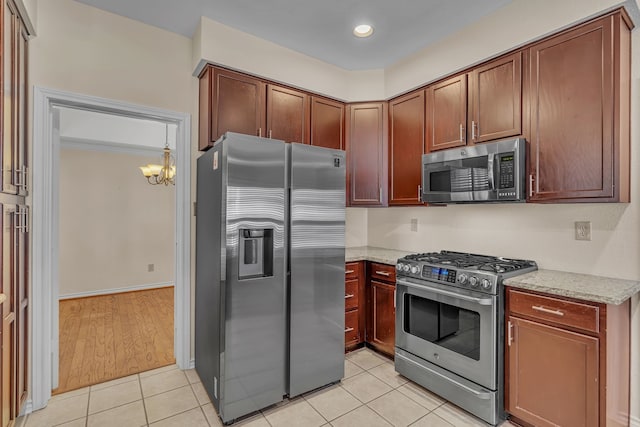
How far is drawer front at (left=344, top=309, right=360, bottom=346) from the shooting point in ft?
9.69

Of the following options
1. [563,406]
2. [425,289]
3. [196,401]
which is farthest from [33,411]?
[563,406]

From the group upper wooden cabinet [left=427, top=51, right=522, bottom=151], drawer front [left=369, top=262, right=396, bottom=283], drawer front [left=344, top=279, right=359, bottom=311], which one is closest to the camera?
upper wooden cabinet [left=427, top=51, right=522, bottom=151]

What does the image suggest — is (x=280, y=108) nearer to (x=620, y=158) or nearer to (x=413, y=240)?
(x=413, y=240)

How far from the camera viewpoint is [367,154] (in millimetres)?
3320

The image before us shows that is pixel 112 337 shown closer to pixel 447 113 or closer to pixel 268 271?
pixel 268 271

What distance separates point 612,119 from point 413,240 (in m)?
1.85

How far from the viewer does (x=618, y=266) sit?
6.62 ft

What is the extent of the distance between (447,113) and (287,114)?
1.40 metres

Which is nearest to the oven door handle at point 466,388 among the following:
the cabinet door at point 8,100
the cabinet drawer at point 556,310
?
the cabinet drawer at point 556,310

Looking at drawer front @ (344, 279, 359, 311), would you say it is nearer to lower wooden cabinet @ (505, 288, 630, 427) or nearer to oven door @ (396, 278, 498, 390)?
oven door @ (396, 278, 498, 390)

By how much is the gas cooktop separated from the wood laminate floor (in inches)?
89.5

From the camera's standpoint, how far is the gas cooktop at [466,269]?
2035 millimetres

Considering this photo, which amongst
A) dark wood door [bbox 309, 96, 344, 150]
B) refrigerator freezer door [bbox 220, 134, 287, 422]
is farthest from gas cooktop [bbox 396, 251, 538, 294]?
dark wood door [bbox 309, 96, 344, 150]

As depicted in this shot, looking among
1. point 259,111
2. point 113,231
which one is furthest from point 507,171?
point 113,231
